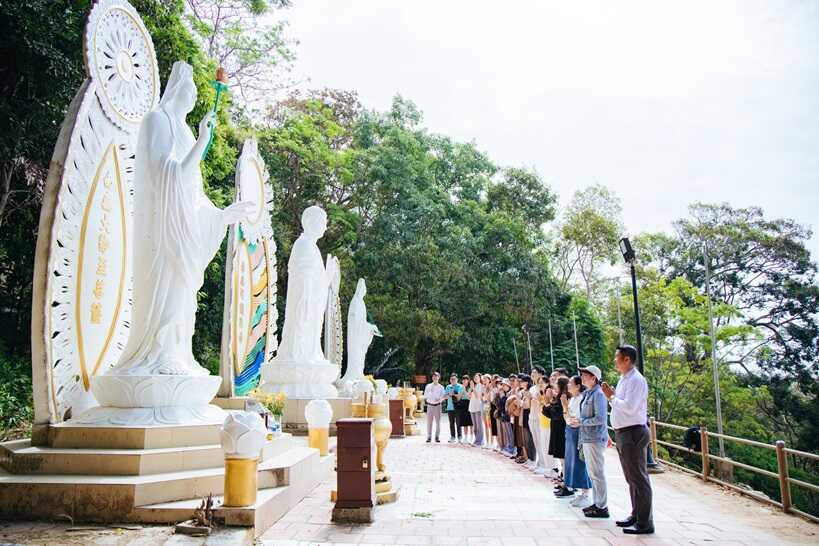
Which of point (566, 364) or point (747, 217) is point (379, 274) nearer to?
point (566, 364)

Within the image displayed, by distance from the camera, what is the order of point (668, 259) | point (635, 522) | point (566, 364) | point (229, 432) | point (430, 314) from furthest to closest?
point (668, 259) → point (566, 364) → point (430, 314) → point (635, 522) → point (229, 432)

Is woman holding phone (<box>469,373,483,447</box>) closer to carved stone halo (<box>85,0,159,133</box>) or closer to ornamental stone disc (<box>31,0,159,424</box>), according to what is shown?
ornamental stone disc (<box>31,0,159,424</box>)

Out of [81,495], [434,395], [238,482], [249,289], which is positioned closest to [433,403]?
[434,395]

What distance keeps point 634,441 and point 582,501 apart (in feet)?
4.89

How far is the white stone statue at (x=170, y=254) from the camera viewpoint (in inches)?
217

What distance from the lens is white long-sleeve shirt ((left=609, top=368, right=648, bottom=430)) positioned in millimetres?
5164

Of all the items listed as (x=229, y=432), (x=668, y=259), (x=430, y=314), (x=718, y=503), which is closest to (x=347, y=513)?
(x=229, y=432)

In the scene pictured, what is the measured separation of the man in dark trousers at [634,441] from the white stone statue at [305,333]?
21.0 feet

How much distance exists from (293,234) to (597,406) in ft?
58.3

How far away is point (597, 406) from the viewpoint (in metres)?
5.78

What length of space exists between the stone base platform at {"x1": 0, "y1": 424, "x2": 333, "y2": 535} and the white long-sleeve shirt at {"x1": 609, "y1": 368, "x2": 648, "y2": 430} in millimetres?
3206

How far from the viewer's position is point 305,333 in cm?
1107

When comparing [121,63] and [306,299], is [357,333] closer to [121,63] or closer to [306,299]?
[306,299]

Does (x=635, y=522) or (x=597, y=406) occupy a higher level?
(x=597, y=406)
